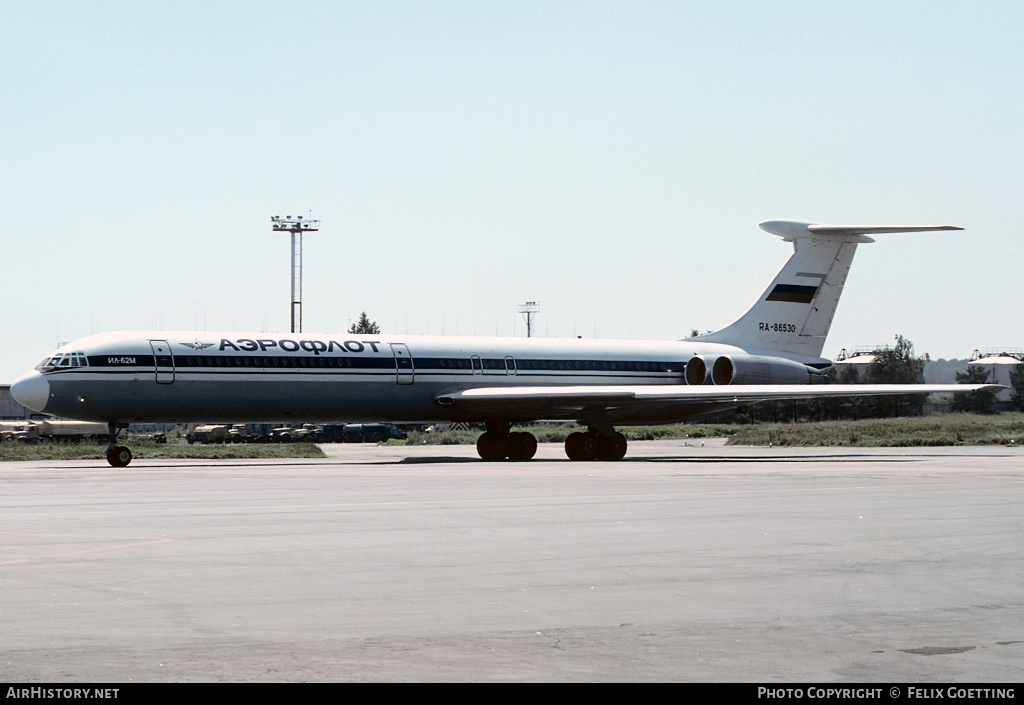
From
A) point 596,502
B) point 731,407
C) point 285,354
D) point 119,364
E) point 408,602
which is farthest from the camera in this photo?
point 731,407

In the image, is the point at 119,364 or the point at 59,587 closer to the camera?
the point at 59,587

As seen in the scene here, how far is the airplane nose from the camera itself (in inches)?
1323

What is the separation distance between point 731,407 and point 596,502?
891 inches

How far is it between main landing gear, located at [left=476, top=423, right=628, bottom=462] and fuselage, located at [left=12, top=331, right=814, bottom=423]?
672mm

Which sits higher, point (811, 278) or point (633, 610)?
point (811, 278)

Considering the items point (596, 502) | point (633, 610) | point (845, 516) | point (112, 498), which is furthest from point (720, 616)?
point (112, 498)

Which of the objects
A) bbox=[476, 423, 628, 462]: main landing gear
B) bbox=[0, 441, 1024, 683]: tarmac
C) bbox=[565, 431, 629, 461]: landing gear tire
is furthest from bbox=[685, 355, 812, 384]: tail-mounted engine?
bbox=[0, 441, 1024, 683]: tarmac

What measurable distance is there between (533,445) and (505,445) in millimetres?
936

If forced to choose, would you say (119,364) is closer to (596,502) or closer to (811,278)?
(596,502)

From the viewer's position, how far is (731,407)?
4050 centimetres

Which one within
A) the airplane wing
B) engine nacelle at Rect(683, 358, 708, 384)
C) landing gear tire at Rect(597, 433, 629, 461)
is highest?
engine nacelle at Rect(683, 358, 708, 384)

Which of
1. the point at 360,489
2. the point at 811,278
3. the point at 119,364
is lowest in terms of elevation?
the point at 360,489

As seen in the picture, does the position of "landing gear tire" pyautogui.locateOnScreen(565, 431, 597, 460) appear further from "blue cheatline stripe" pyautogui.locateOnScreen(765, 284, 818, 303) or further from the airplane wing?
"blue cheatline stripe" pyautogui.locateOnScreen(765, 284, 818, 303)
